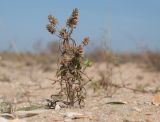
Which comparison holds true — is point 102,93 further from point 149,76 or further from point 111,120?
point 149,76

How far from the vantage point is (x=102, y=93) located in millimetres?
4699

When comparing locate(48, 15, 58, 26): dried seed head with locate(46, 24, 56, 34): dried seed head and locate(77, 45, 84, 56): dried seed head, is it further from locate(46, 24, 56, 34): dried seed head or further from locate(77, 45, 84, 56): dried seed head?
locate(77, 45, 84, 56): dried seed head

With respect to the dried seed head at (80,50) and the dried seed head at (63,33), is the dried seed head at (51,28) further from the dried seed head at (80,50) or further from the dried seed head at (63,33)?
the dried seed head at (80,50)

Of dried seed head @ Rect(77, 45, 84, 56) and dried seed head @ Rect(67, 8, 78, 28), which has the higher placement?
dried seed head @ Rect(67, 8, 78, 28)

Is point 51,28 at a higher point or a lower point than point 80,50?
higher

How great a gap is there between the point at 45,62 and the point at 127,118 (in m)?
8.23

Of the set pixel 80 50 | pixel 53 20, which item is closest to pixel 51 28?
pixel 53 20

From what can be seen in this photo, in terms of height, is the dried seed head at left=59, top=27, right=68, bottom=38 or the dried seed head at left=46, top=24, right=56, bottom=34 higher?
the dried seed head at left=46, top=24, right=56, bottom=34

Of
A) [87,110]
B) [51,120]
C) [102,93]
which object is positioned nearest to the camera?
[51,120]

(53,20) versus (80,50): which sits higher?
(53,20)

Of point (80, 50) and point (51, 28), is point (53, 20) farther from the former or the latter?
point (80, 50)

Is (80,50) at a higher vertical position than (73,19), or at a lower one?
lower

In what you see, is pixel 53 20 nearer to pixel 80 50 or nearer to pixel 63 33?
pixel 63 33

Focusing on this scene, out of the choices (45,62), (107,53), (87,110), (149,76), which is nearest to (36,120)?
(87,110)
